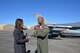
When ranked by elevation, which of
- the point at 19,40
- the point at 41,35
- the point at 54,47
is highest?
the point at 41,35

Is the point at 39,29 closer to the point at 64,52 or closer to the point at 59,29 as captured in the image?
the point at 64,52

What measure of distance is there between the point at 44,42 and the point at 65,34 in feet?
71.9

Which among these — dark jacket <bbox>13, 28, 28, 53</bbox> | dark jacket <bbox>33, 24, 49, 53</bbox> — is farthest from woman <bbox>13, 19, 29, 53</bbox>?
dark jacket <bbox>33, 24, 49, 53</bbox>

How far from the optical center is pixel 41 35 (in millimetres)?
6066

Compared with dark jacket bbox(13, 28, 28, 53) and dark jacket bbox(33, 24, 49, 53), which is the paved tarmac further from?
dark jacket bbox(13, 28, 28, 53)

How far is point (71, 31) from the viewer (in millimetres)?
27516

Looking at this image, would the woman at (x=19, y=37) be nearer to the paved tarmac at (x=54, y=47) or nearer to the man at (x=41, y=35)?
the man at (x=41, y=35)

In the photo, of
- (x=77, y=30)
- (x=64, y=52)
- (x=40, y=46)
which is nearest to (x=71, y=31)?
(x=77, y=30)

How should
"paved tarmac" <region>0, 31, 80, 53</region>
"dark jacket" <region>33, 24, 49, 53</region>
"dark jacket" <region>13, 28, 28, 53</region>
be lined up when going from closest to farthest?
"dark jacket" <region>13, 28, 28, 53</region>
"dark jacket" <region>33, 24, 49, 53</region>
"paved tarmac" <region>0, 31, 80, 53</region>

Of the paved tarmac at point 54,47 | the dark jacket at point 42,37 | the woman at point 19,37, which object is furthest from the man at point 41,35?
the paved tarmac at point 54,47

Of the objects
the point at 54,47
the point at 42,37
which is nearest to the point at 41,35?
the point at 42,37

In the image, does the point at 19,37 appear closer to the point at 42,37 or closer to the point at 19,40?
the point at 19,40

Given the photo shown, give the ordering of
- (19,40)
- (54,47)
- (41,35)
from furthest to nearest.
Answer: (54,47) → (41,35) → (19,40)

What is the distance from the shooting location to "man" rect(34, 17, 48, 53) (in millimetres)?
6082
